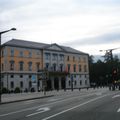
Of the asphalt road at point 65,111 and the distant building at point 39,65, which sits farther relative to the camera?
the distant building at point 39,65

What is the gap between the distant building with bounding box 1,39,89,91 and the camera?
9419cm

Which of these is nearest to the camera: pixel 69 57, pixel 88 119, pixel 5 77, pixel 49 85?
pixel 88 119

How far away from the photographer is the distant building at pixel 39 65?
9419 cm

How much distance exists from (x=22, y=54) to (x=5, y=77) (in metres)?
10.6

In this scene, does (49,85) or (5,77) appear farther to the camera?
(49,85)

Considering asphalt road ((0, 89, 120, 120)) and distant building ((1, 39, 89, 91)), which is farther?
distant building ((1, 39, 89, 91))

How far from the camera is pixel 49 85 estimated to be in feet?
353

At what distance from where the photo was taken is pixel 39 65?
106 metres

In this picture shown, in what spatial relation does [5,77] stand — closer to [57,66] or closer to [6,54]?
[6,54]

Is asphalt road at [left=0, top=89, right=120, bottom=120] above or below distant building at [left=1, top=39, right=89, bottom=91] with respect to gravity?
below

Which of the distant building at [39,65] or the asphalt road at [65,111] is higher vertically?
the distant building at [39,65]

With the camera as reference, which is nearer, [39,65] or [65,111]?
[65,111]

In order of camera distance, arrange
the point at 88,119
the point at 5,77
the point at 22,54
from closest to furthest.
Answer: the point at 88,119 < the point at 5,77 < the point at 22,54

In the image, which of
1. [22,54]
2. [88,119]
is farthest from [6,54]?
[88,119]
